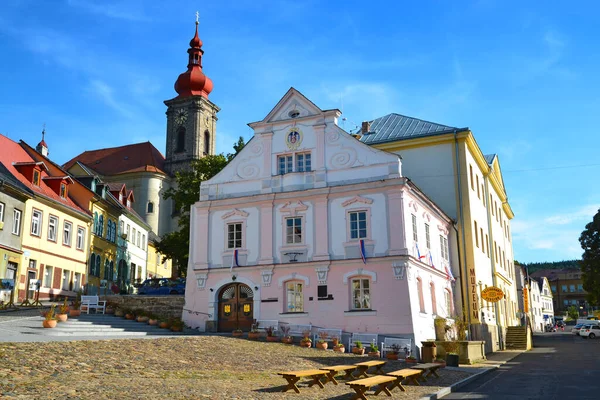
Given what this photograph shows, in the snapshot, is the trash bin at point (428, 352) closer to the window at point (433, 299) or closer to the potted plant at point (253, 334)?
the window at point (433, 299)

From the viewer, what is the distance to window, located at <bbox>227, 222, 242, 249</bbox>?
90.6 feet

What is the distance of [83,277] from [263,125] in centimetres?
1921

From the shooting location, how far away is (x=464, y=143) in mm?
32656

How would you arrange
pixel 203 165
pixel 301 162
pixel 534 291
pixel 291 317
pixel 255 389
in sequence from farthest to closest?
pixel 534 291 < pixel 203 165 < pixel 301 162 < pixel 291 317 < pixel 255 389

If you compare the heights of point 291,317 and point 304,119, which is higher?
point 304,119

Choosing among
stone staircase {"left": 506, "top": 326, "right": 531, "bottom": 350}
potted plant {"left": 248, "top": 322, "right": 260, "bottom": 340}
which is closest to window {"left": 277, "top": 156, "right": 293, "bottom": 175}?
potted plant {"left": 248, "top": 322, "right": 260, "bottom": 340}

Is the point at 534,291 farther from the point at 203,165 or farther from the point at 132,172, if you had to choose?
the point at 203,165

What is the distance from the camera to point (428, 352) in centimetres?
2166

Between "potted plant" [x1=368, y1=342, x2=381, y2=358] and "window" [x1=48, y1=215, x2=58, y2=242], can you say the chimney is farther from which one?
"window" [x1=48, y1=215, x2=58, y2=242]

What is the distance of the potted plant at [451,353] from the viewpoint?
2150 cm

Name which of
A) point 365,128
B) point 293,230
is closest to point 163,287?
point 293,230

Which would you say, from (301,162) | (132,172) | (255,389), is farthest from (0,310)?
(132,172)

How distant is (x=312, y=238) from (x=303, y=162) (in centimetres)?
377

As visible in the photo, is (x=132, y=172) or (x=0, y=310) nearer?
(x=0, y=310)
